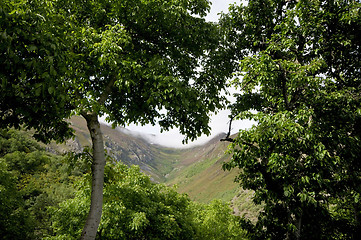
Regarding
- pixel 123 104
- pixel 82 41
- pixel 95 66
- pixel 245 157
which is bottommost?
pixel 245 157

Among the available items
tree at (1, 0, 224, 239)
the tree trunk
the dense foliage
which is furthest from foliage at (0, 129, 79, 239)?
tree at (1, 0, 224, 239)

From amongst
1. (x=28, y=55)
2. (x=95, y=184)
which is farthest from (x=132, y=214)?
(x=28, y=55)

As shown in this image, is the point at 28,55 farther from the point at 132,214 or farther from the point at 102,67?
the point at 132,214

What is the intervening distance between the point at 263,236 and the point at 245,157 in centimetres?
582

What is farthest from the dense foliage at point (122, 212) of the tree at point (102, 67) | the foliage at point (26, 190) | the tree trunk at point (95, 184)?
the tree at point (102, 67)

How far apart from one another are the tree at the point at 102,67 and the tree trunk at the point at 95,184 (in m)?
0.03

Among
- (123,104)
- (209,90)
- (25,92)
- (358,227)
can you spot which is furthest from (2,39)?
(358,227)

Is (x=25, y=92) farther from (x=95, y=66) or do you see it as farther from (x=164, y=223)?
(x=164, y=223)

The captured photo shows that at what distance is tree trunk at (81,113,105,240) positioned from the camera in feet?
22.4

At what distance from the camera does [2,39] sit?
4496 millimetres

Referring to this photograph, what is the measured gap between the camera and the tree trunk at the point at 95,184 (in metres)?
6.84

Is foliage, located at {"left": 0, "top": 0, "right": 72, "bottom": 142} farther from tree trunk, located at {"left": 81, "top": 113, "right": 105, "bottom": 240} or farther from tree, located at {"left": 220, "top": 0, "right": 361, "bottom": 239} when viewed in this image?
tree, located at {"left": 220, "top": 0, "right": 361, "bottom": 239}

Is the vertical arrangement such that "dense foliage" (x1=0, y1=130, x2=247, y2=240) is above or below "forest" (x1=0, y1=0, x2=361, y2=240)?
below

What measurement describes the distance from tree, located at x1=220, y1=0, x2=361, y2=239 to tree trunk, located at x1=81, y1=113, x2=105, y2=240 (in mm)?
5192
